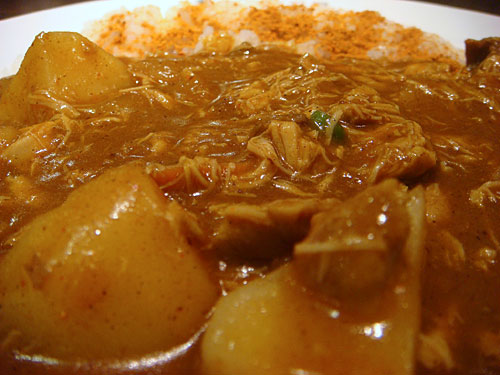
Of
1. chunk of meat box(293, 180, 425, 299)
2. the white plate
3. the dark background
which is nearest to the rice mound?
the white plate

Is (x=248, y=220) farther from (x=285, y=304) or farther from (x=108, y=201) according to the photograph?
(x=108, y=201)

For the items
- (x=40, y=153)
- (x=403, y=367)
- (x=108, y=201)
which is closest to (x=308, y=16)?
(x=40, y=153)

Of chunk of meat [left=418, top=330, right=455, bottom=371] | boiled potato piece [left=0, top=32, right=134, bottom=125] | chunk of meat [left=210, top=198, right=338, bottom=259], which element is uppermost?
boiled potato piece [left=0, top=32, right=134, bottom=125]

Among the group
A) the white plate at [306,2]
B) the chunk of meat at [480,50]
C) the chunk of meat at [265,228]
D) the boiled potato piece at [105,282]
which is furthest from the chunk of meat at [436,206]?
the white plate at [306,2]

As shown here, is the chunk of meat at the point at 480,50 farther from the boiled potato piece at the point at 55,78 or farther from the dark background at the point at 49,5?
the boiled potato piece at the point at 55,78

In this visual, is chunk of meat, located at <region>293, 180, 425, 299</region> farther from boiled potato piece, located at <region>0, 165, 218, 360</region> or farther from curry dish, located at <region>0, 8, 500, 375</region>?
boiled potato piece, located at <region>0, 165, 218, 360</region>

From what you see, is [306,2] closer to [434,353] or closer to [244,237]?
[244,237]
